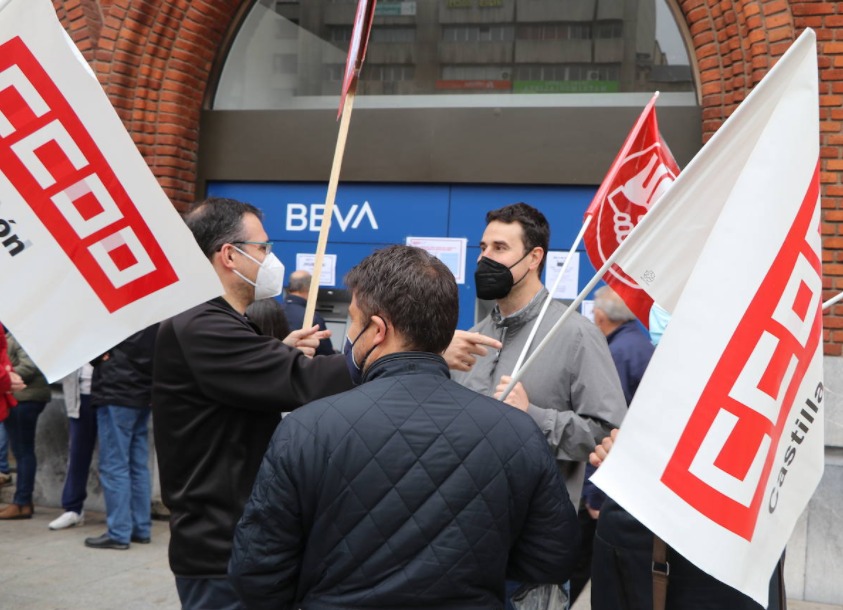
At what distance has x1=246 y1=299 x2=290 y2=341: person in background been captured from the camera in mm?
5191

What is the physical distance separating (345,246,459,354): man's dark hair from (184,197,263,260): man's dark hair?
41.7 inches

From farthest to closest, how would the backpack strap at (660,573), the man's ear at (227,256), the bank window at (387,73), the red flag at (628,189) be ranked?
the bank window at (387,73), the red flag at (628,189), the man's ear at (227,256), the backpack strap at (660,573)

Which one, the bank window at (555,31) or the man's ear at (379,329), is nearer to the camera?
the man's ear at (379,329)

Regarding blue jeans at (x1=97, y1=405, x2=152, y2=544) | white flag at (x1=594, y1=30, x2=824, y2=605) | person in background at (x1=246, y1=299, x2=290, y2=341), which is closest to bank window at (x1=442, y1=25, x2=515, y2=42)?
person in background at (x1=246, y1=299, x2=290, y2=341)

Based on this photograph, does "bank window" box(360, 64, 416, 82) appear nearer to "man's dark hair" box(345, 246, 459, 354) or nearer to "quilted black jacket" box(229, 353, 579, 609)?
"man's dark hair" box(345, 246, 459, 354)

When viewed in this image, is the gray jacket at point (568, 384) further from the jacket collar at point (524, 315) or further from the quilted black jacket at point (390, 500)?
the quilted black jacket at point (390, 500)

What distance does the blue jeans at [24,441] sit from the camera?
769 centimetres

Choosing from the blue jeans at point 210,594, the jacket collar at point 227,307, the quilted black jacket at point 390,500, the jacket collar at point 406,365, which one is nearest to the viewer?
the quilted black jacket at point 390,500

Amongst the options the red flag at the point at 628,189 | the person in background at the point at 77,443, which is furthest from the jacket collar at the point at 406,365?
the person in background at the point at 77,443

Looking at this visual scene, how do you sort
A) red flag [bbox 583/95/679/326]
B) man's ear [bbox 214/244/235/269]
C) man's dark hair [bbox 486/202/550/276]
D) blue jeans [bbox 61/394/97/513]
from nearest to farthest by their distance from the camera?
man's ear [bbox 214/244/235/269]
man's dark hair [bbox 486/202/550/276]
red flag [bbox 583/95/679/326]
blue jeans [bbox 61/394/97/513]

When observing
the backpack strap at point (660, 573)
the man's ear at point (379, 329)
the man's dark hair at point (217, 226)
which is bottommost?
the backpack strap at point (660, 573)

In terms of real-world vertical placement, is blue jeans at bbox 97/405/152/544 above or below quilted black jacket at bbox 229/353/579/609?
below

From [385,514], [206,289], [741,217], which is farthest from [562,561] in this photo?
[206,289]

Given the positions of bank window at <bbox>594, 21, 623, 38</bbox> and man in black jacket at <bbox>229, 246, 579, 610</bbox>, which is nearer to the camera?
man in black jacket at <bbox>229, 246, 579, 610</bbox>
